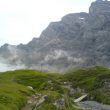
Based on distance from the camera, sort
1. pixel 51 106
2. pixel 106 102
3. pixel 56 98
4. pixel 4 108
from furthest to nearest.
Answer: pixel 106 102 → pixel 56 98 → pixel 51 106 → pixel 4 108

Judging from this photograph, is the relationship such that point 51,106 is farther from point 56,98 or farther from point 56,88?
point 56,88

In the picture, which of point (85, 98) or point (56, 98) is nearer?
point (56, 98)

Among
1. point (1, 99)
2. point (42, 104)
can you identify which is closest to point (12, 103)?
point (1, 99)

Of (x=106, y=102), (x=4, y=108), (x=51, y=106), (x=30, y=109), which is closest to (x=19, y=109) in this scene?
(x=30, y=109)

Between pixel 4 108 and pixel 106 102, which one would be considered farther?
pixel 106 102

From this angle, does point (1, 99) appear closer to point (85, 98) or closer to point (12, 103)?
A: point (12, 103)

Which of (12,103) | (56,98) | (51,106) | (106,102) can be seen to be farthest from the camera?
(106,102)

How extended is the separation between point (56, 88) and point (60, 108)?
12939 centimetres

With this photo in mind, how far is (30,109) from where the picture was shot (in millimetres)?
66312

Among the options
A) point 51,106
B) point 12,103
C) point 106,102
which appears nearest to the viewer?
point 12,103

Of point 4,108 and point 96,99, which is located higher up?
point 4,108

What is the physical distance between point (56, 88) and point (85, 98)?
1907cm

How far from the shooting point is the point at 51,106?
67250 mm

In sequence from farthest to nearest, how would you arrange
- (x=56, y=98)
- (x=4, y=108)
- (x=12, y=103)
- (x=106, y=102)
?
1. (x=106, y=102)
2. (x=56, y=98)
3. (x=12, y=103)
4. (x=4, y=108)
